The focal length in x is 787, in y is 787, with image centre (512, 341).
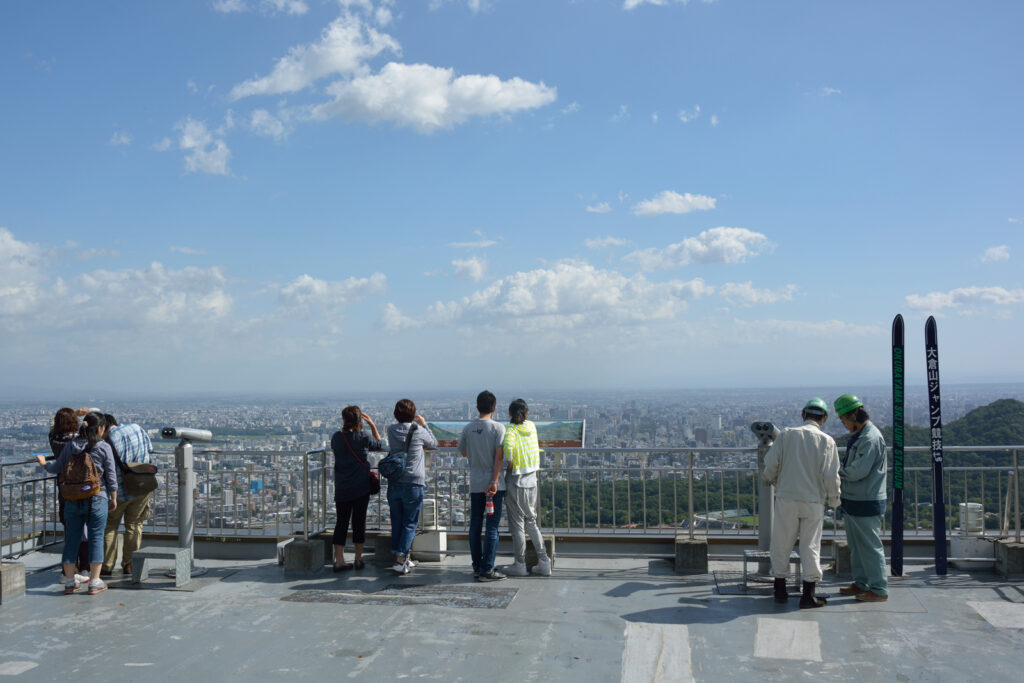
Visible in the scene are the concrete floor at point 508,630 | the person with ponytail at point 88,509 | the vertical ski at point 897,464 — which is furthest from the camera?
the vertical ski at point 897,464

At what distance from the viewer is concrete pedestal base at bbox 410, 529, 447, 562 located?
909cm

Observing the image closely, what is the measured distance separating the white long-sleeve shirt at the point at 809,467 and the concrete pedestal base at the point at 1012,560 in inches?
97.6

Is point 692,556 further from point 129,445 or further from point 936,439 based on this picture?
point 129,445

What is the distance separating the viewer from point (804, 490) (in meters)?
6.89

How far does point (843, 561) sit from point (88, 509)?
7.63m

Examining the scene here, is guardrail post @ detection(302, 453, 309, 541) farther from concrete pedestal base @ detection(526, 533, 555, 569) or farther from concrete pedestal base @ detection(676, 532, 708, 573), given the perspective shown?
concrete pedestal base @ detection(676, 532, 708, 573)

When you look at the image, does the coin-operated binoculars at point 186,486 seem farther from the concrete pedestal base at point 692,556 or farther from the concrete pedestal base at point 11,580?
the concrete pedestal base at point 692,556

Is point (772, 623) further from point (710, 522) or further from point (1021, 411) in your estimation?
point (1021, 411)

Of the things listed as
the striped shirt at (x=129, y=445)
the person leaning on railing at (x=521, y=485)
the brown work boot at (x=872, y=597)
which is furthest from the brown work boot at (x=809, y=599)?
the striped shirt at (x=129, y=445)

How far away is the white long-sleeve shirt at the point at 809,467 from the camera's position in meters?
6.90

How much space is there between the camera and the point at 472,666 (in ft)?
18.5

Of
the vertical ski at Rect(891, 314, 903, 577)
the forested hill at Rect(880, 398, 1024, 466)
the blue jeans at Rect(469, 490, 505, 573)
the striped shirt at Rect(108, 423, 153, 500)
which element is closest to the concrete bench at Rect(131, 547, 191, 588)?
the striped shirt at Rect(108, 423, 153, 500)

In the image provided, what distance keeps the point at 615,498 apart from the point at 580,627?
304 cm

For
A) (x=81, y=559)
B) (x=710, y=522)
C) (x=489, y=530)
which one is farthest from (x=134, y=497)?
(x=710, y=522)
